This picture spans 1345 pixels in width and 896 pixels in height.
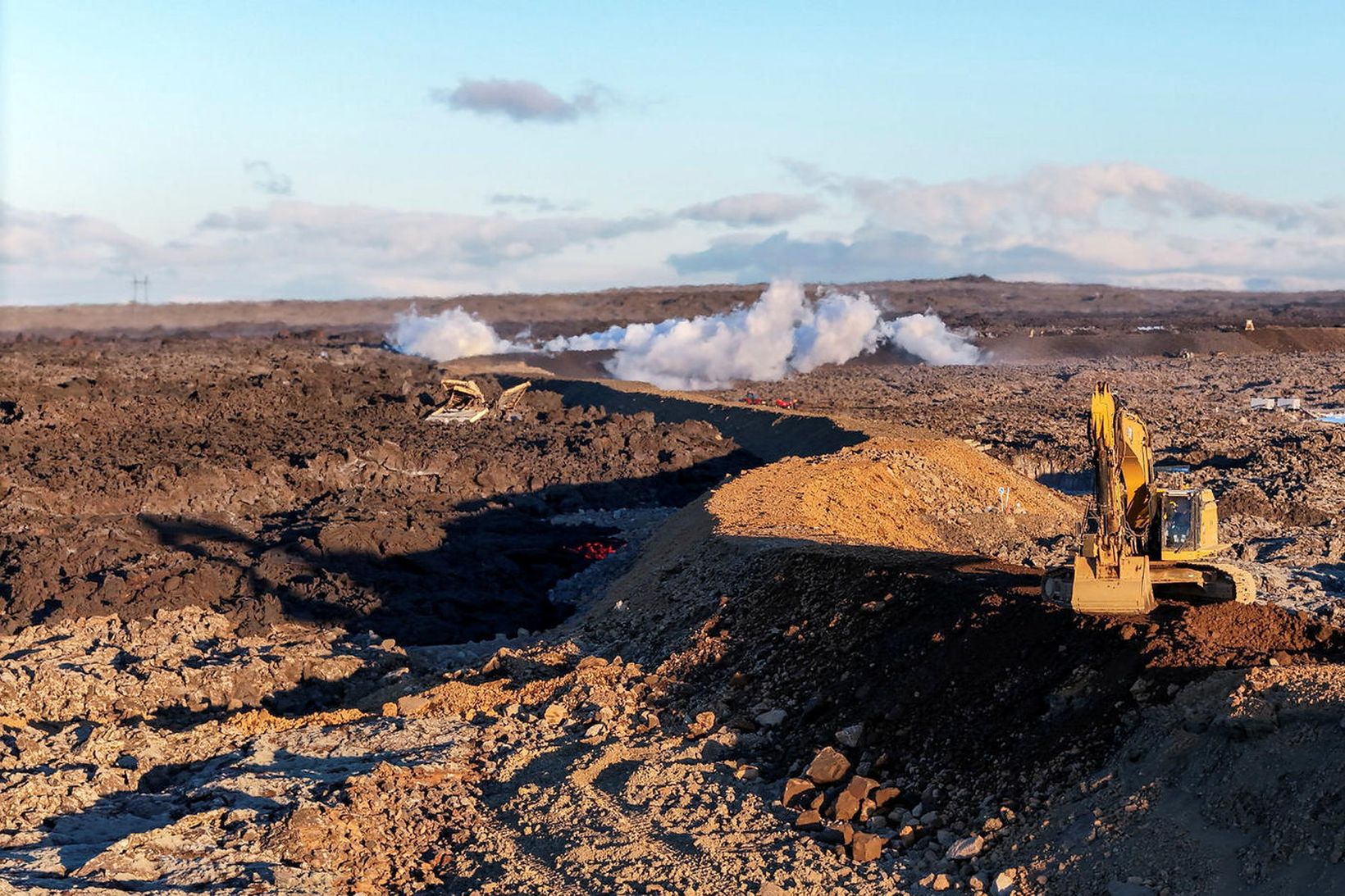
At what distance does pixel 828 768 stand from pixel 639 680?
4.34 meters

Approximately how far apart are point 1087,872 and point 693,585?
10078 mm

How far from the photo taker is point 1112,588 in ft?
44.6

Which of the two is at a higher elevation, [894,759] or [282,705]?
[894,759]

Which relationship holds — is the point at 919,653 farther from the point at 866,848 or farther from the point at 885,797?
the point at 866,848

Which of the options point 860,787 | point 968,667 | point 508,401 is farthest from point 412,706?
point 508,401

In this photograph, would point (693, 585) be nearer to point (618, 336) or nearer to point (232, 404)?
point (232, 404)

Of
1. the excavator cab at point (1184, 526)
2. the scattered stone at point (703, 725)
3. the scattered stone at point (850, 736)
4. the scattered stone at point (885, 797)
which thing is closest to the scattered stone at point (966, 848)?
the scattered stone at point (885, 797)

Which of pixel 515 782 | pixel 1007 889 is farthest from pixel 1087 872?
pixel 515 782

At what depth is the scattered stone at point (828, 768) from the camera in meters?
12.4

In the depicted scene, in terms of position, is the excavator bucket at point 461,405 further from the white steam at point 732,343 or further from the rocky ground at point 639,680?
the white steam at point 732,343

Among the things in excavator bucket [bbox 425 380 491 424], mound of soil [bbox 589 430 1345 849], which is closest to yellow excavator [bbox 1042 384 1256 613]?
mound of soil [bbox 589 430 1345 849]

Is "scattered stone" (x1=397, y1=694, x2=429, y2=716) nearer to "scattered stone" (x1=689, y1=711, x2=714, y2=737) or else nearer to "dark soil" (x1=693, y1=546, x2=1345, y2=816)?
"dark soil" (x1=693, y1=546, x2=1345, y2=816)

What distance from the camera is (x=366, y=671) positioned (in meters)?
19.1

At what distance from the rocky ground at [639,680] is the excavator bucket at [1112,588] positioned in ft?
0.85
